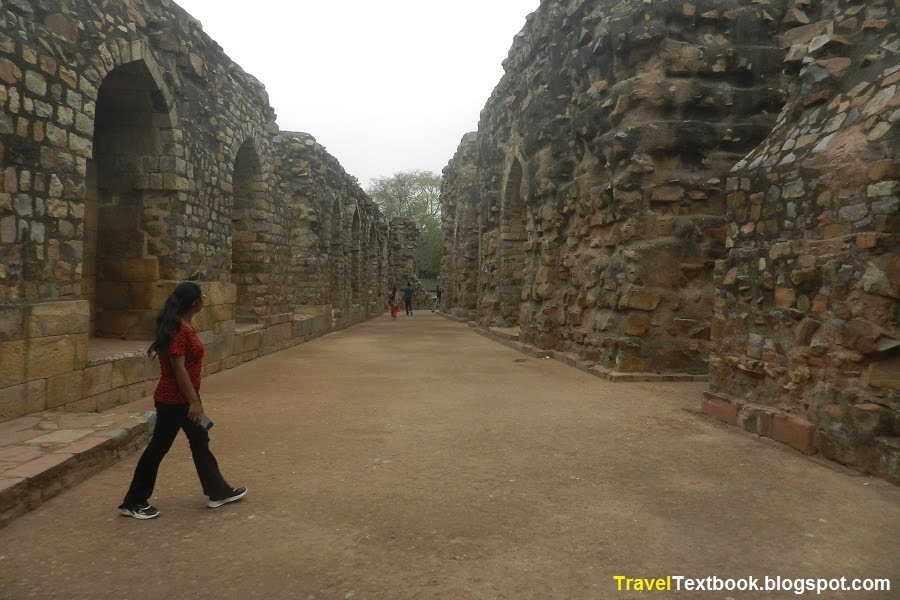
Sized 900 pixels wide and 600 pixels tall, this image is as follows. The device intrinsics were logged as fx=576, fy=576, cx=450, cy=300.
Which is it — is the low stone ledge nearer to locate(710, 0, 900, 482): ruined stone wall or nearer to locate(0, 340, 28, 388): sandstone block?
locate(710, 0, 900, 482): ruined stone wall

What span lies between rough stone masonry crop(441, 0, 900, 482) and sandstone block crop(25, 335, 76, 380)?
586cm

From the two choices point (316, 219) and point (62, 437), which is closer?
point (62, 437)

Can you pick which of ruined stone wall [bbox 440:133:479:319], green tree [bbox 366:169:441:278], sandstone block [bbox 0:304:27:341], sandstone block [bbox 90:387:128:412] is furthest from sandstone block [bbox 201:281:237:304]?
green tree [bbox 366:169:441:278]

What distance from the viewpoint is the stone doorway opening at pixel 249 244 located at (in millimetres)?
11117

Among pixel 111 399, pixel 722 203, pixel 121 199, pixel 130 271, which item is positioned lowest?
pixel 111 399

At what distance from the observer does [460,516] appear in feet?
10.3

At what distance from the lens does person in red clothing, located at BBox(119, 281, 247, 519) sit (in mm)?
3043

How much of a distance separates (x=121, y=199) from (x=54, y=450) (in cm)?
483

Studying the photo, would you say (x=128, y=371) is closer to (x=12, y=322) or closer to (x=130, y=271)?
(x=12, y=322)

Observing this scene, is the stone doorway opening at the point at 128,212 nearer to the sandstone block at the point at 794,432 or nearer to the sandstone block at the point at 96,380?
the sandstone block at the point at 96,380

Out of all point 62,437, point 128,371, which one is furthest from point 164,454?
point 128,371

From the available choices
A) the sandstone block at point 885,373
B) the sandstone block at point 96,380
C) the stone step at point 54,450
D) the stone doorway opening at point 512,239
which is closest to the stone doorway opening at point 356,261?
the stone doorway opening at point 512,239

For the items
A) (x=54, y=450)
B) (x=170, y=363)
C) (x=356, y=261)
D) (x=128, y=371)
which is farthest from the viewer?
(x=356, y=261)

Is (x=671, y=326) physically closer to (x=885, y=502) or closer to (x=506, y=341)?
(x=885, y=502)
